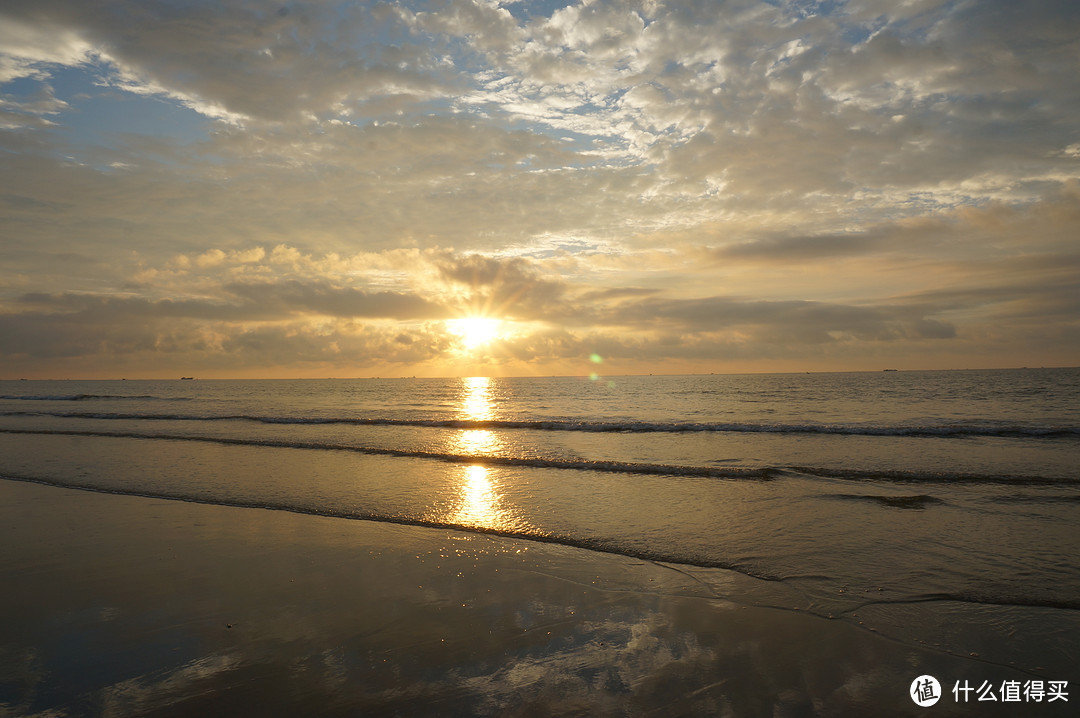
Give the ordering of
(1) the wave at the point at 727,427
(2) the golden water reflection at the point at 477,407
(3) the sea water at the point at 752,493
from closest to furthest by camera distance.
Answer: (3) the sea water at the point at 752,493
(1) the wave at the point at 727,427
(2) the golden water reflection at the point at 477,407

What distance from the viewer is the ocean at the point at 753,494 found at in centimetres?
714

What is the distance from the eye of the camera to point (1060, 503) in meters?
12.5

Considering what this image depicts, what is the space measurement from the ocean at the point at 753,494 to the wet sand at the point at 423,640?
83 cm

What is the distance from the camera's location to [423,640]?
5.84 meters

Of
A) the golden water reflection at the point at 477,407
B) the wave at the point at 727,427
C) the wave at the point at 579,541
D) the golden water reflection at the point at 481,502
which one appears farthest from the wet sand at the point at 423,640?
the golden water reflection at the point at 477,407

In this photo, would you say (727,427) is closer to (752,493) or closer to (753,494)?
(752,493)

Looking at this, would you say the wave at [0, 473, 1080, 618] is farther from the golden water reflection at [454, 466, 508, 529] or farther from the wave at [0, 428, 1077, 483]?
the wave at [0, 428, 1077, 483]

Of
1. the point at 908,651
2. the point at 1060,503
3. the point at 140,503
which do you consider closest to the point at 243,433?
the point at 140,503

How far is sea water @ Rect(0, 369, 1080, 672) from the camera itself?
7262 mm

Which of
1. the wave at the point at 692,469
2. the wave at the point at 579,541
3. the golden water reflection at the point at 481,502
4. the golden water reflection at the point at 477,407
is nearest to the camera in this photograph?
the wave at the point at 579,541

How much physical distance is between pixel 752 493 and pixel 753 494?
5.0 inches

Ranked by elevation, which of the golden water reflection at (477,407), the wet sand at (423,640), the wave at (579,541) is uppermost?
the wet sand at (423,640)

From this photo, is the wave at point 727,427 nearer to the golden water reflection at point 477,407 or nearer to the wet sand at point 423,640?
the golden water reflection at point 477,407

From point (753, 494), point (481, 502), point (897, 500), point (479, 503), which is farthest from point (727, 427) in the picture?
point (479, 503)
